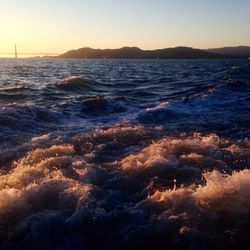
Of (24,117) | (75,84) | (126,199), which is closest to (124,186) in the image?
(126,199)

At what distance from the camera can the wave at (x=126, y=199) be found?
21.6 feet

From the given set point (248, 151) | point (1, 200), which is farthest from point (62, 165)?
point (248, 151)

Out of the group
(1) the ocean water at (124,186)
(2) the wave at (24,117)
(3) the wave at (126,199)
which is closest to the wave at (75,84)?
(2) the wave at (24,117)

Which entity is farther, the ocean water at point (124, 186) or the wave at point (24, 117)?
the wave at point (24, 117)

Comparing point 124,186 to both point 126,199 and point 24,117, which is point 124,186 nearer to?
point 126,199

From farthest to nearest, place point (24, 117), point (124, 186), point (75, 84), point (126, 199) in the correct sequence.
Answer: point (75, 84)
point (24, 117)
point (124, 186)
point (126, 199)

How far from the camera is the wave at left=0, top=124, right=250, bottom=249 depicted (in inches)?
259

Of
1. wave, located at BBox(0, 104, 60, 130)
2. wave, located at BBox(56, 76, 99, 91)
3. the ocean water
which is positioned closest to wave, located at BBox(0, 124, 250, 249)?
the ocean water

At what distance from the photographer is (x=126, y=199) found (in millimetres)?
7984

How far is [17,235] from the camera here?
6.66 metres

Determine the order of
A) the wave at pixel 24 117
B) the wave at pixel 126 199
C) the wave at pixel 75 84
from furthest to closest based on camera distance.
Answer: the wave at pixel 75 84 → the wave at pixel 24 117 → the wave at pixel 126 199

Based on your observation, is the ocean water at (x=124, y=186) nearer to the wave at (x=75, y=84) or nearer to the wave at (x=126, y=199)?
the wave at (x=126, y=199)

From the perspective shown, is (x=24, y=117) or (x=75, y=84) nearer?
(x=24, y=117)

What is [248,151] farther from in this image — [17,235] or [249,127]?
[17,235]
